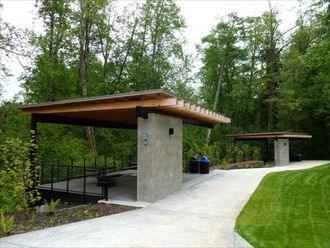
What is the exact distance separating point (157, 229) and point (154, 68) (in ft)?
53.0

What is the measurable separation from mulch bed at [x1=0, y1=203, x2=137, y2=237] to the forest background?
6934mm

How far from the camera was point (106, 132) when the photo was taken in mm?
17578

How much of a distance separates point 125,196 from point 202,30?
20.7 meters

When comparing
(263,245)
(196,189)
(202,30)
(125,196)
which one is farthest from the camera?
(202,30)

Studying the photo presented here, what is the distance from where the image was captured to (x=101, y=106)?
20.8 feet

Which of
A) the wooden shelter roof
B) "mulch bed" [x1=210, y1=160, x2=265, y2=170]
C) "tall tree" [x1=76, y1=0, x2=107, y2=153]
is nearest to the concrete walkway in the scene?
the wooden shelter roof

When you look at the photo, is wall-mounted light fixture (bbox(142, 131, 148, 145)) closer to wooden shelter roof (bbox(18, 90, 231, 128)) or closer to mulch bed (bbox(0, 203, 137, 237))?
wooden shelter roof (bbox(18, 90, 231, 128))

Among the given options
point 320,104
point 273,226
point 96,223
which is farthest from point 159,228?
point 320,104

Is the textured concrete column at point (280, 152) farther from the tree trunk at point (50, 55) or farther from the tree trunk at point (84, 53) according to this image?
the tree trunk at point (50, 55)

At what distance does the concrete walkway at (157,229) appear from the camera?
3.45 meters

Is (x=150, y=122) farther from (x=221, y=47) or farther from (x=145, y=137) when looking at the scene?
(x=221, y=47)

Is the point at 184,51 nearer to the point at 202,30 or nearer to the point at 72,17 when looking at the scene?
the point at 202,30

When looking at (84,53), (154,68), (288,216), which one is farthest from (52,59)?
(288,216)

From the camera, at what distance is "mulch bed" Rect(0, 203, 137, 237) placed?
4402 mm
